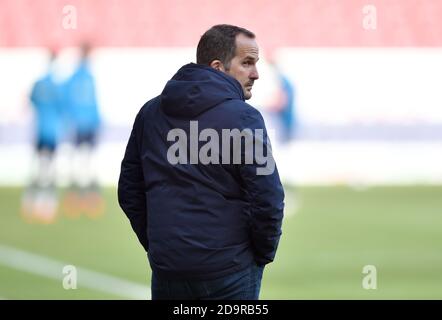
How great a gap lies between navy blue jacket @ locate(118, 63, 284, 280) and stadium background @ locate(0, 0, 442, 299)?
7.37 m

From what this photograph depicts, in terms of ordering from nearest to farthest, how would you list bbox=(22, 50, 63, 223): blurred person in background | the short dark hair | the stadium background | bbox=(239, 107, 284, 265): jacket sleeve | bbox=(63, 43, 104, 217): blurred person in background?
bbox=(239, 107, 284, 265): jacket sleeve < the short dark hair < the stadium background < bbox=(22, 50, 63, 223): blurred person in background < bbox=(63, 43, 104, 217): blurred person in background

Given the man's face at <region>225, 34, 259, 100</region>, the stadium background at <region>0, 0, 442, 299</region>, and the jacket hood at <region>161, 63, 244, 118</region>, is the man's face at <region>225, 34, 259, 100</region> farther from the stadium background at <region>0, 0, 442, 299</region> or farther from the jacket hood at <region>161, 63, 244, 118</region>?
the stadium background at <region>0, 0, 442, 299</region>

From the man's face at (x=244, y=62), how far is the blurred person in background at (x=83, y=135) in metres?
9.96

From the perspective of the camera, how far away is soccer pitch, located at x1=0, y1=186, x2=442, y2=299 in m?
8.15

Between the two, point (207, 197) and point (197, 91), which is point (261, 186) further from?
point (197, 91)

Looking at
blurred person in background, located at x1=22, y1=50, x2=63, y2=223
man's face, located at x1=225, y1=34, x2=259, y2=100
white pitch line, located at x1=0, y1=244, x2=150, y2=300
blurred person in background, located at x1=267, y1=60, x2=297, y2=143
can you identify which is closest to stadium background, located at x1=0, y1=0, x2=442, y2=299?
blurred person in background, located at x1=267, y1=60, x2=297, y2=143

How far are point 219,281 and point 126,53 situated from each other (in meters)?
13.2

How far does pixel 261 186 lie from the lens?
366cm

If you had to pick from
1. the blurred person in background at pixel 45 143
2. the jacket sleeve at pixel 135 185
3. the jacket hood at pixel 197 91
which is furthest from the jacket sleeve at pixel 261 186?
the blurred person in background at pixel 45 143

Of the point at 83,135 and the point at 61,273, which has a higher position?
the point at 83,135

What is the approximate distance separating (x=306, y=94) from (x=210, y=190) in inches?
514

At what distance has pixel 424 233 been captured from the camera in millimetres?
11344

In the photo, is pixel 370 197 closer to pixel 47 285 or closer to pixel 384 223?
pixel 384 223

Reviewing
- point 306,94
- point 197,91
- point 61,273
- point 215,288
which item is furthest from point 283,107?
point 215,288
